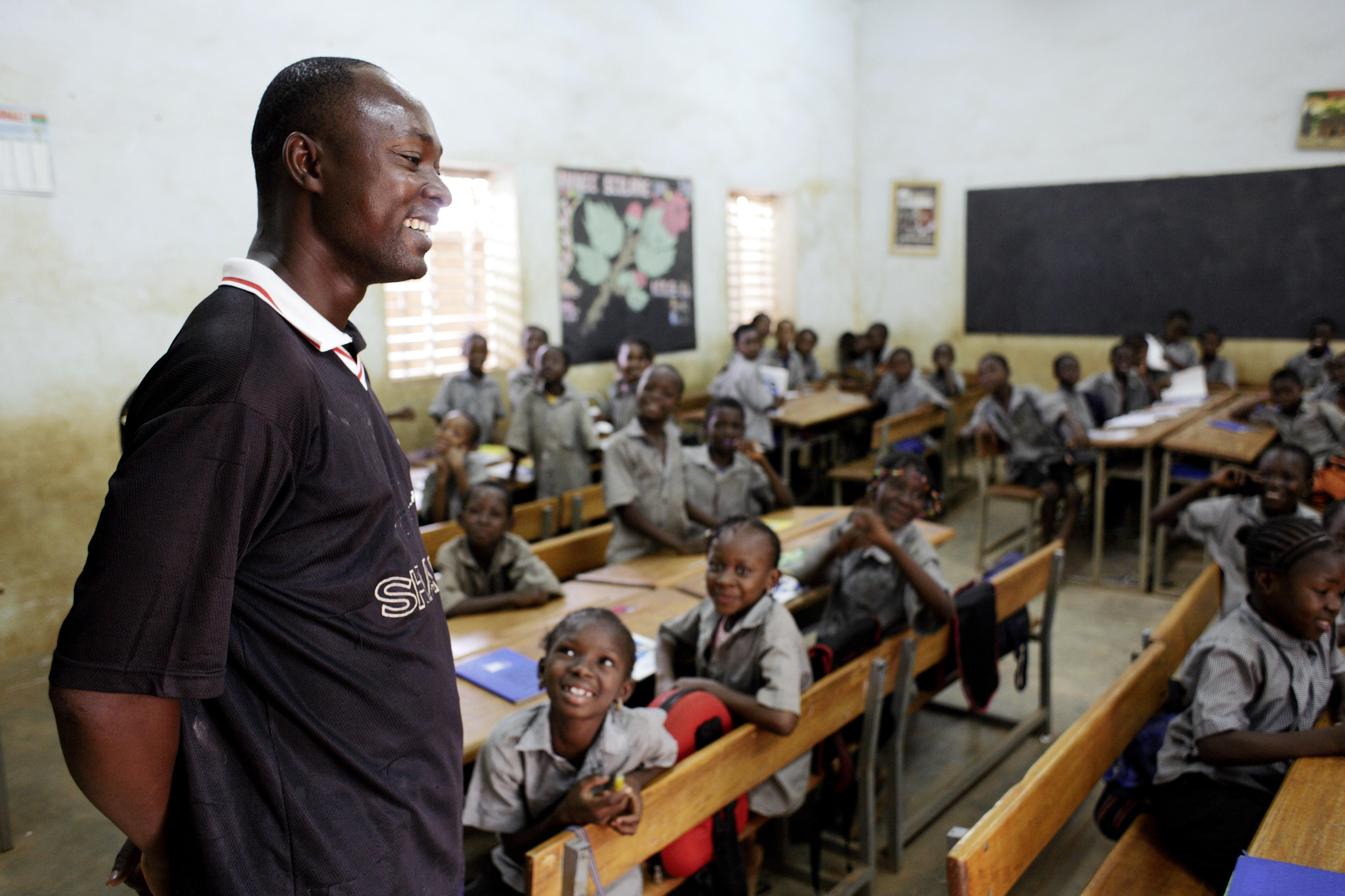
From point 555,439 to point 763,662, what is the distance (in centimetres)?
293

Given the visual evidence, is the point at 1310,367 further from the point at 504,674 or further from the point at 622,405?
the point at 504,674

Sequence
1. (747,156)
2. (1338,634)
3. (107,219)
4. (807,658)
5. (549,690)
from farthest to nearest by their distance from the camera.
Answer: (747,156) < (107,219) < (1338,634) < (807,658) < (549,690)

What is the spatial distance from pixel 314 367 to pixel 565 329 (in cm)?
580

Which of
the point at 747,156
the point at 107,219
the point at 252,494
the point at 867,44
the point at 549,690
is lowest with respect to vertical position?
the point at 549,690

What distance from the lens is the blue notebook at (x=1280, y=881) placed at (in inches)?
Answer: 54.2

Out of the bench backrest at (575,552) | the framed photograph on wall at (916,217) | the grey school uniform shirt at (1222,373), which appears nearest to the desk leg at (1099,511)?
the bench backrest at (575,552)

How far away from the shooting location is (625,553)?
3537 mm

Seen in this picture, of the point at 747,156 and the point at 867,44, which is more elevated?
the point at 867,44

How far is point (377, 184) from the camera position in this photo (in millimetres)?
890

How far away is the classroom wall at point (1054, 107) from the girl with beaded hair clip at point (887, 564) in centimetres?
662

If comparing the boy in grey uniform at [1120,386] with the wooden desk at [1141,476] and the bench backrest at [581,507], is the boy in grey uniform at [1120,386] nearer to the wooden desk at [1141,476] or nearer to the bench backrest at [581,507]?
the wooden desk at [1141,476]

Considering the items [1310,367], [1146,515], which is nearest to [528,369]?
[1146,515]

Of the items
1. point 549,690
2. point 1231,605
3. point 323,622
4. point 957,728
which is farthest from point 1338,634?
point 323,622

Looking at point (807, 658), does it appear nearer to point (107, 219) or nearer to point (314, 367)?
point (314, 367)
